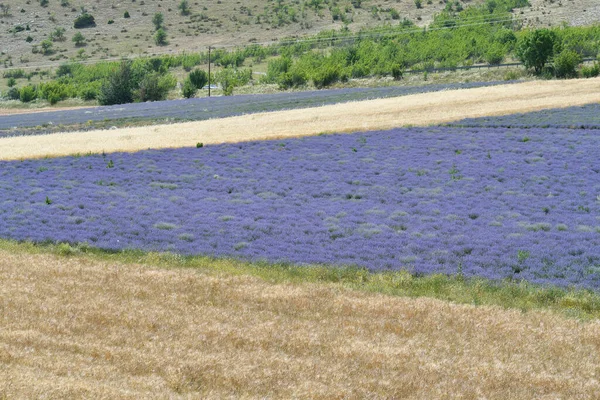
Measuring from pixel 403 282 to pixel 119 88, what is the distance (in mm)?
100094

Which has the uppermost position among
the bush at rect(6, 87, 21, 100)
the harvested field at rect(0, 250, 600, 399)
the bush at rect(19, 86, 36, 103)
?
the harvested field at rect(0, 250, 600, 399)

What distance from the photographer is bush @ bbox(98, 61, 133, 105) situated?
115m

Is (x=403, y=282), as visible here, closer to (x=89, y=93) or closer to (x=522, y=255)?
(x=522, y=255)

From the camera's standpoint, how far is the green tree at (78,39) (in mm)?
175288

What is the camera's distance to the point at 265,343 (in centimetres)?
1495

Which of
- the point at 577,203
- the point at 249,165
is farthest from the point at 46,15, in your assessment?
the point at 577,203

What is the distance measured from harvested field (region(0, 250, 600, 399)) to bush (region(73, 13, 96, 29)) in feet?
566

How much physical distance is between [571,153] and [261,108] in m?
38.4

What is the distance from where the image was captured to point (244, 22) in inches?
7116

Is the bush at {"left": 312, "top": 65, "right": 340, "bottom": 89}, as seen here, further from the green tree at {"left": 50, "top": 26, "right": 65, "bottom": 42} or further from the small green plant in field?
the small green plant in field

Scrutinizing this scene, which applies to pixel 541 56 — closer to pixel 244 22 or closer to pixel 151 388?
pixel 151 388

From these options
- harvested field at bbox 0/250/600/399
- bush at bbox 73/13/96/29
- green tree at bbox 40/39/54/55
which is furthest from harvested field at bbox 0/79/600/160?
bush at bbox 73/13/96/29

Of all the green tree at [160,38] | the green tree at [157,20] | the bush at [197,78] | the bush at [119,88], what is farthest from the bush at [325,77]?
the green tree at [157,20]

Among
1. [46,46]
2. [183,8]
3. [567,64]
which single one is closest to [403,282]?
[567,64]
